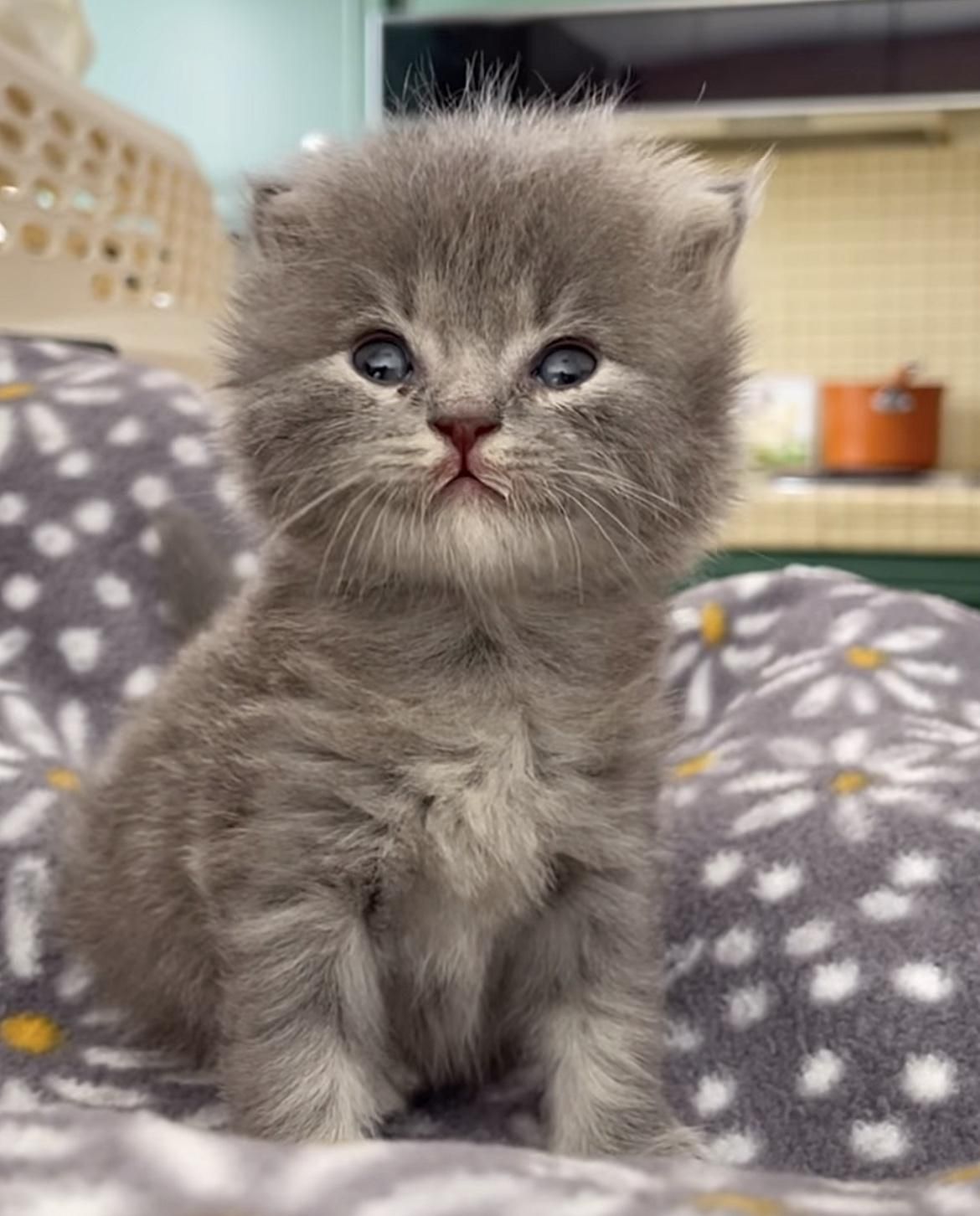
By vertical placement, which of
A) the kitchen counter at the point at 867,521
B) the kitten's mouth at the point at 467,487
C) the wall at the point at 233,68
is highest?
the wall at the point at 233,68

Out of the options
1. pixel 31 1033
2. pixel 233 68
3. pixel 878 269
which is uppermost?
pixel 233 68

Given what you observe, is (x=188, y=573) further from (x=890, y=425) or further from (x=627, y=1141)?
(x=890, y=425)

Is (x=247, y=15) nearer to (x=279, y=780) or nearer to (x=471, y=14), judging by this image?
(x=471, y=14)

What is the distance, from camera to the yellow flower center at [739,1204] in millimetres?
507

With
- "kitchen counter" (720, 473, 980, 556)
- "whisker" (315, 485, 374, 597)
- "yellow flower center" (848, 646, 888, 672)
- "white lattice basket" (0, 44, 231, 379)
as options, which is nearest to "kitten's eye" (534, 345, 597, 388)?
"whisker" (315, 485, 374, 597)

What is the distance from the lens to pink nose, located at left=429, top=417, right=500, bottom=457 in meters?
0.70

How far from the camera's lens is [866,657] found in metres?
1.32

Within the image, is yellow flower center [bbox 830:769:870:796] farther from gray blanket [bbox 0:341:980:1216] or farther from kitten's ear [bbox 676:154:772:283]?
kitten's ear [bbox 676:154:772:283]

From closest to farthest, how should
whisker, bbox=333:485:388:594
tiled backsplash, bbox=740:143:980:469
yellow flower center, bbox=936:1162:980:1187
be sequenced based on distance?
yellow flower center, bbox=936:1162:980:1187 → whisker, bbox=333:485:388:594 → tiled backsplash, bbox=740:143:980:469

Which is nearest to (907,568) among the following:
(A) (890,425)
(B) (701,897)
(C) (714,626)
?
(A) (890,425)

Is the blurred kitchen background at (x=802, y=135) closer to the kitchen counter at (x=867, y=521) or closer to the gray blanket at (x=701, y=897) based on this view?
the kitchen counter at (x=867, y=521)

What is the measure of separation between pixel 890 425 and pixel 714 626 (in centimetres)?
124

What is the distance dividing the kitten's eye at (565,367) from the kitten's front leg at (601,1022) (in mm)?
275

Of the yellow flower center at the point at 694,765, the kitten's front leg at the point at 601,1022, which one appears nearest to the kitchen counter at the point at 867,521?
the yellow flower center at the point at 694,765
